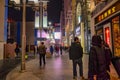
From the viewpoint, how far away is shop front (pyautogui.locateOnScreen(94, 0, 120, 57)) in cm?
1566

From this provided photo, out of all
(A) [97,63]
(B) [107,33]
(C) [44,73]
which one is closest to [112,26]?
(B) [107,33]

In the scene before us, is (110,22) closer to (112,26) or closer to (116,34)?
(112,26)

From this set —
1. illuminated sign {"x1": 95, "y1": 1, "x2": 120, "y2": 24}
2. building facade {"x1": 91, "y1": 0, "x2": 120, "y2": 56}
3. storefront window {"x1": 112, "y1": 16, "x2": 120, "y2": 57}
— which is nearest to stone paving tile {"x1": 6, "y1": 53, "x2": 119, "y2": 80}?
storefront window {"x1": 112, "y1": 16, "x2": 120, "y2": 57}

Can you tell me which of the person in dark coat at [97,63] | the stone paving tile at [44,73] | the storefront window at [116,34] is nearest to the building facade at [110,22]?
the storefront window at [116,34]

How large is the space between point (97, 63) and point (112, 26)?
39.1 feet

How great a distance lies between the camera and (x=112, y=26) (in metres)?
17.0

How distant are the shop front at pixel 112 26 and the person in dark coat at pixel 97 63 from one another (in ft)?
30.7

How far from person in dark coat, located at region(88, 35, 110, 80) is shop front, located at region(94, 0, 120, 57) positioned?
934 centimetres

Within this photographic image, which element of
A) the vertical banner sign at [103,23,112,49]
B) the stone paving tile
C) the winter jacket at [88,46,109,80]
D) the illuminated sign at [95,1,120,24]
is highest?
the illuminated sign at [95,1,120,24]

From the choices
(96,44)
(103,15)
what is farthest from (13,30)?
(96,44)

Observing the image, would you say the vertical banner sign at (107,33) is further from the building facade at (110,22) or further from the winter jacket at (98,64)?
the winter jacket at (98,64)

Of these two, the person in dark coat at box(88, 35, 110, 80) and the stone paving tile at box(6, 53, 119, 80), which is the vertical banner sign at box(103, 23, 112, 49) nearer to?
the stone paving tile at box(6, 53, 119, 80)

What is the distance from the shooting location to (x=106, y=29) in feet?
60.7

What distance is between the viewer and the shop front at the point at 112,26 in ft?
51.4
